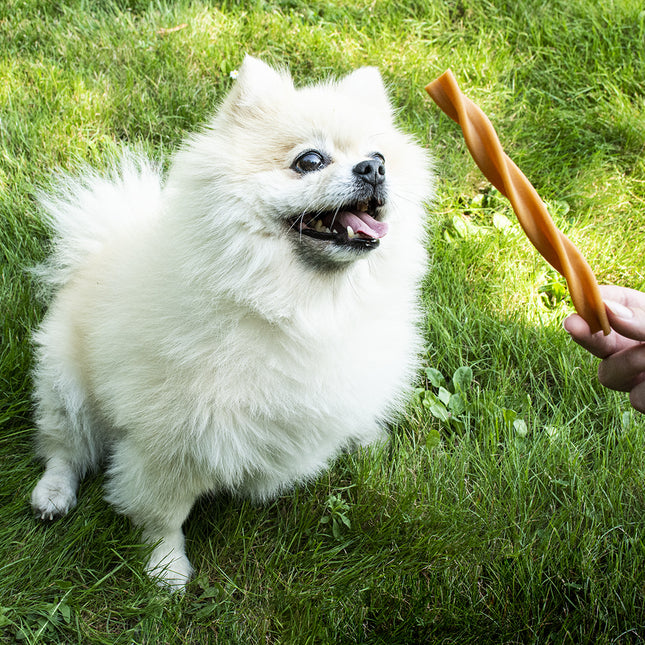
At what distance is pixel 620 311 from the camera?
1.70 m

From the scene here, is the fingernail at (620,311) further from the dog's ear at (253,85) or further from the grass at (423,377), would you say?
the dog's ear at (253,85)

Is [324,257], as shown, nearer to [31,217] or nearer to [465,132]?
[465,132]

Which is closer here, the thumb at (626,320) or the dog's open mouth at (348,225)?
the thumb at (626,320)

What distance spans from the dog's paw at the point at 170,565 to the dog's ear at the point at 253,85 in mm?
1536

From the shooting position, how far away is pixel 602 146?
3619mm

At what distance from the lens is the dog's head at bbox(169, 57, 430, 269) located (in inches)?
72.9

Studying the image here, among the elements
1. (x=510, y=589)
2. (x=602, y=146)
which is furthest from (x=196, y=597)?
(x=602, y=146)

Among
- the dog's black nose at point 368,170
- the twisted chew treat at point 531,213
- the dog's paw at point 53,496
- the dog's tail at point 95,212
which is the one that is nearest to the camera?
the twisted chew treat at point 531,213

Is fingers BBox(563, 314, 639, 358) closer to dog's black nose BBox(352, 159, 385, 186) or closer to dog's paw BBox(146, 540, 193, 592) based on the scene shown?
dog's black nose BBox(352, 159, 385, 186)

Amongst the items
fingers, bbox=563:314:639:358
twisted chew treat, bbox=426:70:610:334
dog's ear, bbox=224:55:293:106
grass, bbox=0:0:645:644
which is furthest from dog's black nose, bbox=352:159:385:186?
grass, bbox=0:0:645:644

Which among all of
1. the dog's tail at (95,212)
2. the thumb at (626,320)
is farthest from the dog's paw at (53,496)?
the thumb at (626,320)

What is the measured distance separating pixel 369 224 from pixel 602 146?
7.39 feet

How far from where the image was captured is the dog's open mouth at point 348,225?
1.89 meters

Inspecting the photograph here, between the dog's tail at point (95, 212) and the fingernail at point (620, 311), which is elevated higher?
the fingernail at point (620, 311)
